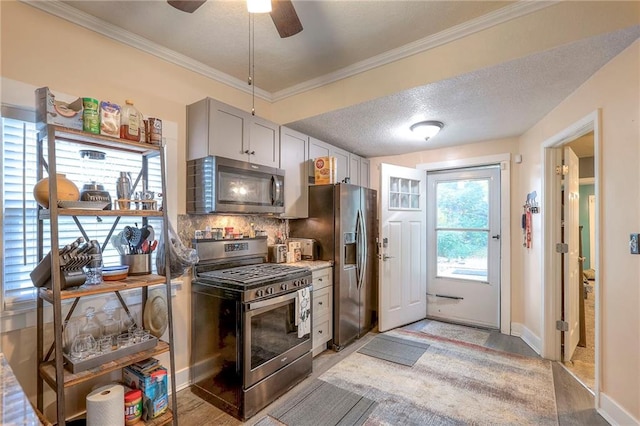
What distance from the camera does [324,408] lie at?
216 centimetres

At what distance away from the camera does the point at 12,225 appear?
1.73 metres

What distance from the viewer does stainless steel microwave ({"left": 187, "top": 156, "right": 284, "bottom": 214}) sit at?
230cm

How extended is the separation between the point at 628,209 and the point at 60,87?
3.61m

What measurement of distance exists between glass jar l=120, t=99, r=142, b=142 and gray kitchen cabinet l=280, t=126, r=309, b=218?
1.38 metres

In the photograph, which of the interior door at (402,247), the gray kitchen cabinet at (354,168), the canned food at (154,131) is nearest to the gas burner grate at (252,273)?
the canned food at (154,131)

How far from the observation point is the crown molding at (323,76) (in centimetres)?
184

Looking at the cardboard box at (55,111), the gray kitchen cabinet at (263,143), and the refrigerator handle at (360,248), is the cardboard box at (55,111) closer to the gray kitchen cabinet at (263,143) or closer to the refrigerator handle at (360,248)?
the gray kitchen cabinet at (263,143)

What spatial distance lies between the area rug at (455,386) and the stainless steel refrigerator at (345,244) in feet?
1.37

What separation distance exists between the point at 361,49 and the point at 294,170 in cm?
132

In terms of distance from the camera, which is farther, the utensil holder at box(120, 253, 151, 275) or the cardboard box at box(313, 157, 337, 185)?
the cardboard box at box(313, 157, 337, 185)

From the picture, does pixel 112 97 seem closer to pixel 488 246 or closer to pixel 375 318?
pixel 375 318

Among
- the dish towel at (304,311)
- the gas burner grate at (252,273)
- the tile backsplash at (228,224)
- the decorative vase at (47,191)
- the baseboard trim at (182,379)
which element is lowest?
the baseboard trim at (182,379)

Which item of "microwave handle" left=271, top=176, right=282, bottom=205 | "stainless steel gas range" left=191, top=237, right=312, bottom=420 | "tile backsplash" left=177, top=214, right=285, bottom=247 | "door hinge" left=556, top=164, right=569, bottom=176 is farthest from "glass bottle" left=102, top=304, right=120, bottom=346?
"door hinge" left=556, top=164, right=569, bottom=176

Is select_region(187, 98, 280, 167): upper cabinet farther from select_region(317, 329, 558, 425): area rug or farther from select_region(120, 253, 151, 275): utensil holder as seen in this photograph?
select_region(317, 329, 558, 425): area rug
